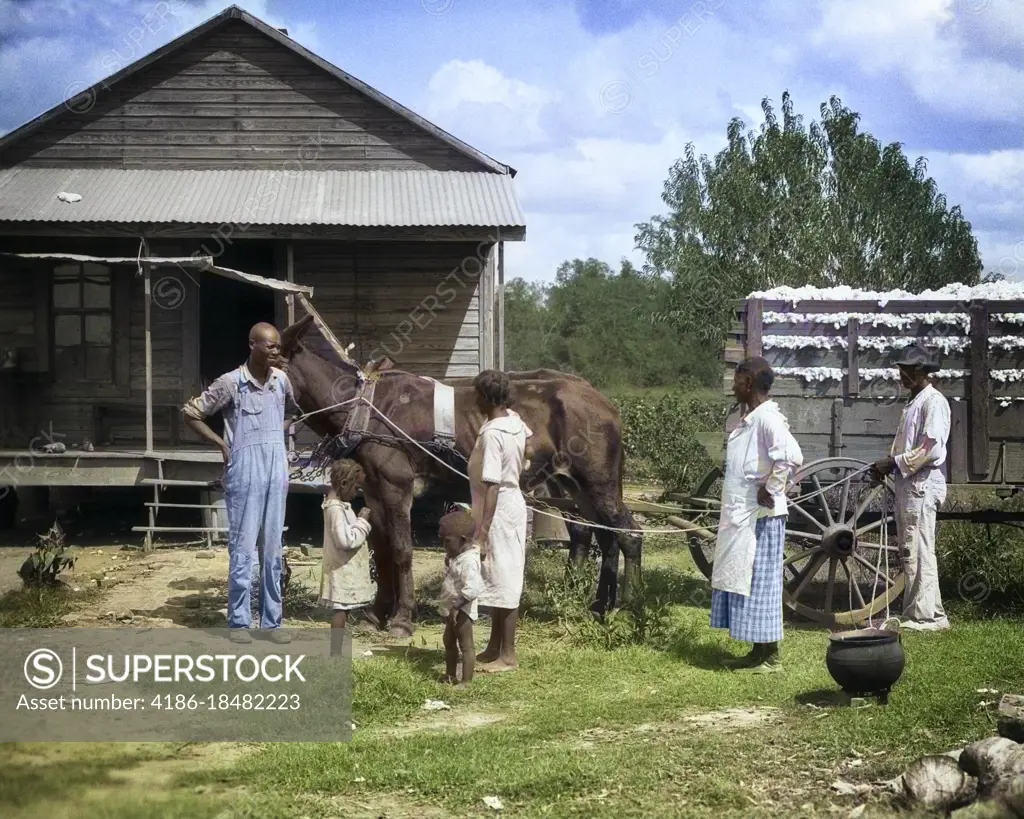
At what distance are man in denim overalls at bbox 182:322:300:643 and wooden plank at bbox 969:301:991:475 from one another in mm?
4867

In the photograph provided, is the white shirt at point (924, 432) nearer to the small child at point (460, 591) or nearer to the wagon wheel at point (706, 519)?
the wagon wheel at point (706, 519)

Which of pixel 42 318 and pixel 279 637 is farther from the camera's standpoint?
pixel 42 318

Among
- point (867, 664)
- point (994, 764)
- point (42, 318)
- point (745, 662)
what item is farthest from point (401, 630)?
point (42, 318)

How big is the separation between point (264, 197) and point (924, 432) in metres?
8.51

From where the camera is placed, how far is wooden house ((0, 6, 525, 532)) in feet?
40.3

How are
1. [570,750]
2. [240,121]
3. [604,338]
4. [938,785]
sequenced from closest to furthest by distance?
[938,785]
[570,750]
[240,121]
[604,338]

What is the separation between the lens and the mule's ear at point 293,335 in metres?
7.66

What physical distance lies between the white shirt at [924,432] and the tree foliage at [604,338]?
1394 inches

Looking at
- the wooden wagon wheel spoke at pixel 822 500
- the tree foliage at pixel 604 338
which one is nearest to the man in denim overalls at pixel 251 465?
the wooden wagon wheel spoke at pixel 822 500

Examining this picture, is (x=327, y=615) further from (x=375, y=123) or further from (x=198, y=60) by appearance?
(x=198, y=60)

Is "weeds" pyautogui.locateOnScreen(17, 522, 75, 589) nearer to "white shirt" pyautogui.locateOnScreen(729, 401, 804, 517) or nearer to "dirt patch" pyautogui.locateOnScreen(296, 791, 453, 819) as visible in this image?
"dirt patch" pyautogui.locateOnScreen(296, 791, 453, 819)

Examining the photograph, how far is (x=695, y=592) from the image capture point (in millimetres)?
9125

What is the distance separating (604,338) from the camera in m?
51.4

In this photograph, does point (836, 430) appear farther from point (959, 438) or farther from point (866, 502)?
point (959, 438)
